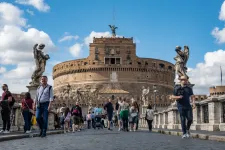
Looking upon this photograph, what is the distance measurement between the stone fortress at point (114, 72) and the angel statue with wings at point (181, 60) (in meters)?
57.1

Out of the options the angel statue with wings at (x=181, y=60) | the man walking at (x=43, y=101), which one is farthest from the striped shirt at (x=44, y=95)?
the angel statue with wings at (x=181, y=60)

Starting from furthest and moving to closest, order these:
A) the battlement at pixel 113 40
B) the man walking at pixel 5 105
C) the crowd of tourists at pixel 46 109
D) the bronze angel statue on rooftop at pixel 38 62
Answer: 1. the battlement at pixel 113 40
2. the bronze angel statue on rooftop at pixel 38 62
3. the man walking at pixel 5 105
4. the crowd of tourists at pixel 46 109

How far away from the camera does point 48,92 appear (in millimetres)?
8883

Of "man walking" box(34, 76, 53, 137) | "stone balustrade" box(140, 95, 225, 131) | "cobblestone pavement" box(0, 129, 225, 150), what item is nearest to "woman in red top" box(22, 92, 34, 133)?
"man walking" box(34, 76, 53, 137)

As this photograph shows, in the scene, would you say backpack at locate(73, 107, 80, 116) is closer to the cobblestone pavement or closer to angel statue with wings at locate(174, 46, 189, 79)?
angel statue with wings at locate(174, 46, 189, 79)

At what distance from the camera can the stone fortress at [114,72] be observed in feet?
250

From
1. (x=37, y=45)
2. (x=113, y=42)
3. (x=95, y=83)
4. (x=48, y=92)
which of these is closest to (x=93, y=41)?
(x=113, y=42)

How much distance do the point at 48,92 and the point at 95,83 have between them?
6822 cm

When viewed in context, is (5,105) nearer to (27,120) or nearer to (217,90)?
(27,120)

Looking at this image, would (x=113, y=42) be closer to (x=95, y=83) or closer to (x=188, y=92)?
(x=95, y=83)

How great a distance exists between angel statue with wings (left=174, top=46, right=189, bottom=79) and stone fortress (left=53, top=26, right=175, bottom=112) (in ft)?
187

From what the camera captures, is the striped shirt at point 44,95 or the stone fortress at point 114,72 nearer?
the striped shirt at point 44,95

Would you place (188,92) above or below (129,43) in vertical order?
below

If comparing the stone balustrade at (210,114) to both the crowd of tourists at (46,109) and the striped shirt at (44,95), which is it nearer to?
the crowd of tourists at (46,109)
